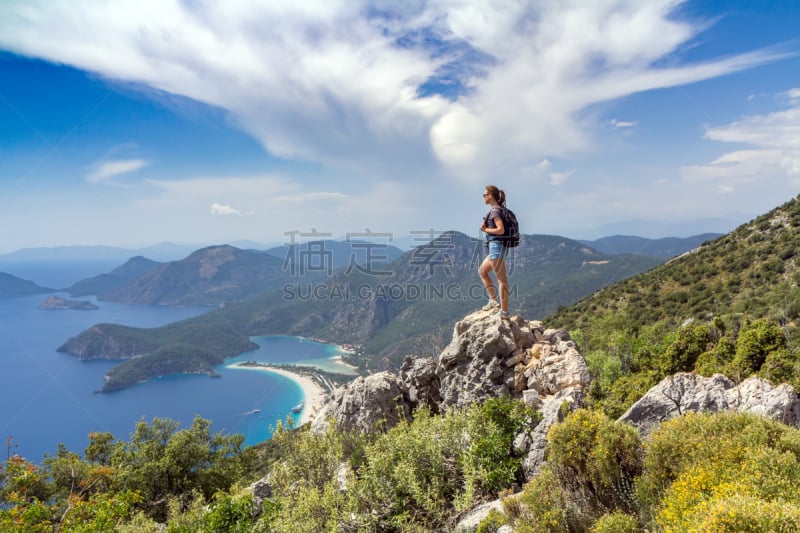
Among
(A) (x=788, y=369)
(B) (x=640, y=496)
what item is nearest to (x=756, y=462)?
(B) (x=640, y=496)

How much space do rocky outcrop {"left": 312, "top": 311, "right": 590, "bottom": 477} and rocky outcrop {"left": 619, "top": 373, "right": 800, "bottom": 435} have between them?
1.79m

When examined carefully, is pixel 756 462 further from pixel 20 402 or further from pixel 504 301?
pixel 20 402

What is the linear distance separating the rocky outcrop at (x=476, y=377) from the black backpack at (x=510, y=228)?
10.2 ft

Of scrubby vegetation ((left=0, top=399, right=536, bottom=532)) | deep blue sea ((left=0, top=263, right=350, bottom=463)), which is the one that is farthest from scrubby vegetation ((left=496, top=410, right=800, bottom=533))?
deep blue sea ((left=0, top=263, right=350, bottom=463))

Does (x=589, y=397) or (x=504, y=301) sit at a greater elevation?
(x=504, y=301)

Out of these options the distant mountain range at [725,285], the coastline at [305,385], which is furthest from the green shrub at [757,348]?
the coastline at [305,385]

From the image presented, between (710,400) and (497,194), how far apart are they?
311 inches

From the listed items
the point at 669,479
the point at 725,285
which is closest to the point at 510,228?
the point at 669,479

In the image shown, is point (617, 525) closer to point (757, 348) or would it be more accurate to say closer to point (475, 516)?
point (475, 516)

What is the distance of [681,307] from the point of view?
40.8 meters

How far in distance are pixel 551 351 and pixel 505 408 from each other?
3762mm

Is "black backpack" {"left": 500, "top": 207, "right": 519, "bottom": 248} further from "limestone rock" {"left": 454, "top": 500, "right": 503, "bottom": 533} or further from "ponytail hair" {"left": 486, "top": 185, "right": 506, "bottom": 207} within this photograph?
"limestone rock" {"left": 454, "top": 500, "right": 503, "bottom": 533}

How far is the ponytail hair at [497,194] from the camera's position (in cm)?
1206

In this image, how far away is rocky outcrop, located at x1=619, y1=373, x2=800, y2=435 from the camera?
8.23 m
